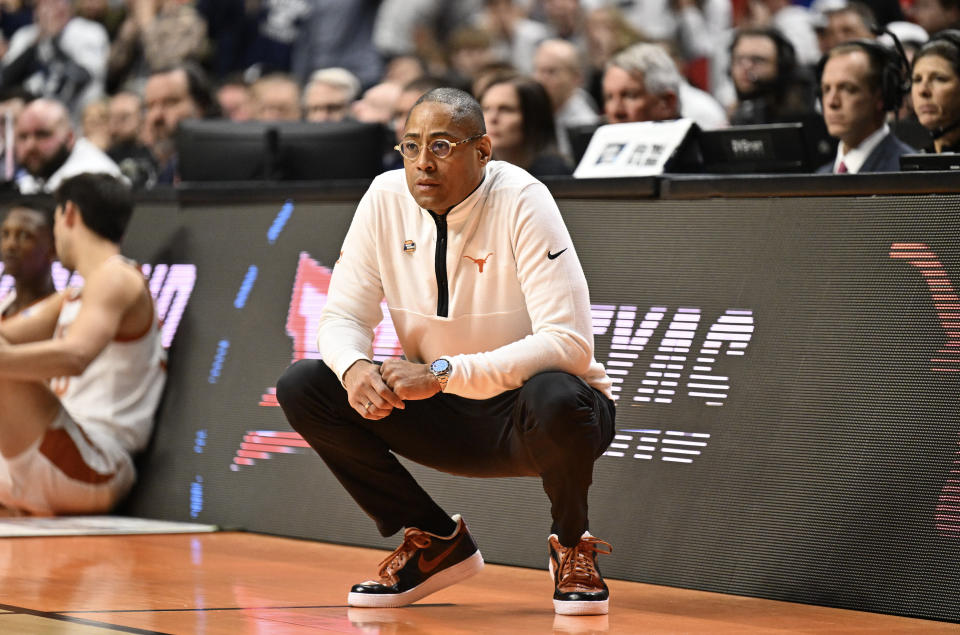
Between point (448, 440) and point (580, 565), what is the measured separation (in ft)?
1.68

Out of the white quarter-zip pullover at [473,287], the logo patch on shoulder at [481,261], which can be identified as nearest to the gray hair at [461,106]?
the white quarter-zip pullover at [473,287]

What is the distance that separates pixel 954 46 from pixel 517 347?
2.50 metres

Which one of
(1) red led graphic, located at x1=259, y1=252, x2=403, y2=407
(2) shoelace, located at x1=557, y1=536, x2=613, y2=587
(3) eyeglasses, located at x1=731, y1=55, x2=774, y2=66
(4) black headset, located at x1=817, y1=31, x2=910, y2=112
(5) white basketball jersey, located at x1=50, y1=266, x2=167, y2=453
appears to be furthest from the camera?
(3) eyeglasses, located at x1=731, y1=55, x2=774, y2=66

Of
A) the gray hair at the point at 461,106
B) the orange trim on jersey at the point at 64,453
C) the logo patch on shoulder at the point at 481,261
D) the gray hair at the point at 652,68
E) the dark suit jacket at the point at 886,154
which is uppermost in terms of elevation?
the gray hair at the point at 461,106

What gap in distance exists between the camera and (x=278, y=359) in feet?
19.5

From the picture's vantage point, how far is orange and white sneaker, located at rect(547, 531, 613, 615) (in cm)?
402

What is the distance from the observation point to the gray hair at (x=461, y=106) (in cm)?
408

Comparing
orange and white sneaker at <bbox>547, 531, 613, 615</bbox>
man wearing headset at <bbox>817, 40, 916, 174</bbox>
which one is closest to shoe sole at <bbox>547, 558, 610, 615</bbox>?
orange and white sneaker at <bbox>547, 531, 613, 615</bbox>

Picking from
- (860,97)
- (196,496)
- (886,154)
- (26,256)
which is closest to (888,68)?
(860,97)

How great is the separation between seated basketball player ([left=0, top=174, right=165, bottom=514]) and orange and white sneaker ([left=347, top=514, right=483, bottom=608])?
2.16 metres

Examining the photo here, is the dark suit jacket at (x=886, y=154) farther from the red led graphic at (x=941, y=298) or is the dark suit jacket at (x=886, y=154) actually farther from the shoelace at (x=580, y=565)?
the shoelace at (x=580, y=565)

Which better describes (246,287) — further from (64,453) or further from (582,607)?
(582,607)

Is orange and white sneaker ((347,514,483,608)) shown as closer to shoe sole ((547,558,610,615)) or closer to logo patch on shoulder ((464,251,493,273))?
shoe sole ((547,558,610,615))

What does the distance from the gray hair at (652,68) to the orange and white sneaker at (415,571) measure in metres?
3.03
